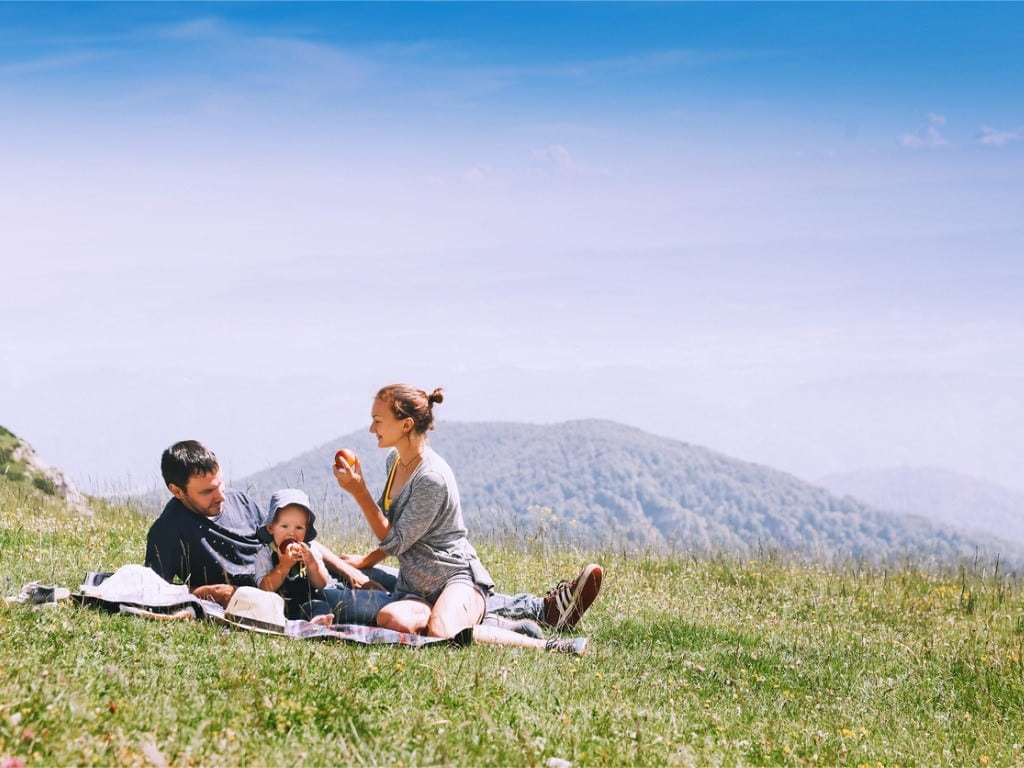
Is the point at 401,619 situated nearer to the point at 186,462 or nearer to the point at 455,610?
the point at 455,610

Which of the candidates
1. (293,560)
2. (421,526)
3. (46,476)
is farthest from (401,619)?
(46,476)

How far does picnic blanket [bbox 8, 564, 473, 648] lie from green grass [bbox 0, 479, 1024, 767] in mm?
186

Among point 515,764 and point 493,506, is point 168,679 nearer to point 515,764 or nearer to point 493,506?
point 515,764

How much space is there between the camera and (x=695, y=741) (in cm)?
605

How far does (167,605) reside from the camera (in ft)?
24.6

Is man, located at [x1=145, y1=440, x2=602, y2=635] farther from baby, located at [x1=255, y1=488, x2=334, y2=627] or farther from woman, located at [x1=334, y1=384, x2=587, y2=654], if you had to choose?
woman, located at [x1=334, y1=384, x2=587, y2=654]

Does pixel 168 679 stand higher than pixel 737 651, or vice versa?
pixel 168 679

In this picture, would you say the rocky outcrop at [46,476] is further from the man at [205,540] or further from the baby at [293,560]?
the baby at [293,560]

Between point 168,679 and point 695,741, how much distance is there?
10.1ft

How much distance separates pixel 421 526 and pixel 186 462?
6.43ft

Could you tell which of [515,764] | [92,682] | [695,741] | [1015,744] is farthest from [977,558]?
[92,682]

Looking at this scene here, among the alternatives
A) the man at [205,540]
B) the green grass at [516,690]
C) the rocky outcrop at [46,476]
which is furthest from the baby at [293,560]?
the rocky outcrop at [46,476]

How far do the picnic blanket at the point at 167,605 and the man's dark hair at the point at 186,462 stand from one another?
819 millimetres

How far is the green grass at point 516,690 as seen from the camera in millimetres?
5105
